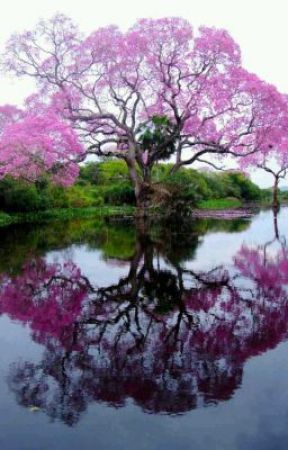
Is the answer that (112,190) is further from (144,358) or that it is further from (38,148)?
(144,358)

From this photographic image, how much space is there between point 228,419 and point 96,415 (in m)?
1.17

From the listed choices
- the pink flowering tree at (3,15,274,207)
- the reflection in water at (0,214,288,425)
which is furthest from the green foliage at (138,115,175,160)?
the reflection in water at (0,214,288,425)

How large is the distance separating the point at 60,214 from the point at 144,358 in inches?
1178

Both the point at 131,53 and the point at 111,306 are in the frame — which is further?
the point at 131,53

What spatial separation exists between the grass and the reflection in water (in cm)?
1748

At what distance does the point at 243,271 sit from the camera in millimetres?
11406

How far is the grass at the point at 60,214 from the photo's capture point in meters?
29.0

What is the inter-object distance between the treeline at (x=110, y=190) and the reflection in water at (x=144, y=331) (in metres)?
16.8

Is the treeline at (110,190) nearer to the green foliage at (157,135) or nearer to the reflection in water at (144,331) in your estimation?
the green foliage at (157,135)

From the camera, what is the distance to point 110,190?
1743 inches

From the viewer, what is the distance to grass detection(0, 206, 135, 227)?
28978 millimetres

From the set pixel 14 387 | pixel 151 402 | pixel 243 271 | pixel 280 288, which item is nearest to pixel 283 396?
pixel 151 402

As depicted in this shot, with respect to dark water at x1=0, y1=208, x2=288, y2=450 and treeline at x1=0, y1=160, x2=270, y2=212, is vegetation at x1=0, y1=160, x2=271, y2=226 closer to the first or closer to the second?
treeline at x1=0, y1=160, x2=270, y2=212

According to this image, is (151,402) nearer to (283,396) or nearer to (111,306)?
(283,396)
